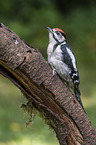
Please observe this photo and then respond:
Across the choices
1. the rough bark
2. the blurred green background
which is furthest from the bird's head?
the blurred green background

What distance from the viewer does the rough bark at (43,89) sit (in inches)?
77.2

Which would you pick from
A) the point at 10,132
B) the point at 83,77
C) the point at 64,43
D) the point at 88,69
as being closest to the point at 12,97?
the point at 10,132

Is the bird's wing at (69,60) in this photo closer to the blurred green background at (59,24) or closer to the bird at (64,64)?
the bird at (64,64)

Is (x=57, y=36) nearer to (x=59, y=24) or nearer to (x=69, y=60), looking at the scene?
(x=69, y=60)

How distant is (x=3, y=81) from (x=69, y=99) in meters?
3.92

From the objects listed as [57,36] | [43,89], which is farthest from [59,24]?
[43,89]

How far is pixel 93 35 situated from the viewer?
7.17 m

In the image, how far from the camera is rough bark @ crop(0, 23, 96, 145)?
1.96 m

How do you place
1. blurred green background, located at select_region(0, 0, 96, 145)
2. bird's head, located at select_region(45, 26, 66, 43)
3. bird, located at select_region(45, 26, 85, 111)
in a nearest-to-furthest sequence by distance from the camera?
bird, located at select_region(45, 26, 85, 111), bird's head, located at select_region(45, 26, 66, 43), blurred green background, located at select_region(0, 0, 96, 145)

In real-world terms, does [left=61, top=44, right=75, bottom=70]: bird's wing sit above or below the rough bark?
above

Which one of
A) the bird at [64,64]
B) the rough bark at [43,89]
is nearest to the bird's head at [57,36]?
the bird at [64,64]

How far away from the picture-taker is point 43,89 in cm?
206

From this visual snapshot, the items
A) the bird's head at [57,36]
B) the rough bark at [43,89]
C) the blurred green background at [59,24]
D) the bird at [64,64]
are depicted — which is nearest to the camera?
the rough bark at [43,89]

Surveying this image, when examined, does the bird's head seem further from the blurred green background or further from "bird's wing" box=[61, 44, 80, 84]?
the blurred green background
